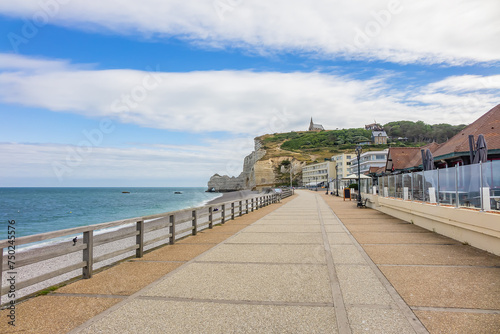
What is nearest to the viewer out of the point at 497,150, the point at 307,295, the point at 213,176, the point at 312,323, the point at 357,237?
the point at 312,323

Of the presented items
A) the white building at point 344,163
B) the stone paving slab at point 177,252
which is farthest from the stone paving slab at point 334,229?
the white building at point 344,163

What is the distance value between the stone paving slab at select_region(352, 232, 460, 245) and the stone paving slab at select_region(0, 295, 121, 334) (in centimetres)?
746

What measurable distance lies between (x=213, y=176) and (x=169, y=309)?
187 meters

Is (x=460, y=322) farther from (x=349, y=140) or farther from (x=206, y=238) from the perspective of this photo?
(x=349, y=140)

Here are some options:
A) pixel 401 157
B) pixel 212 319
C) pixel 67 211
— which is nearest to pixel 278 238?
pixel 212 319

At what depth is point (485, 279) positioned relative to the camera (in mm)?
5797

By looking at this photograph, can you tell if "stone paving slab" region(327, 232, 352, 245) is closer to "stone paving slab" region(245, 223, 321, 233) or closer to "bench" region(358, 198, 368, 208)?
"stone paving slab" region(245, 223, 321, 233)

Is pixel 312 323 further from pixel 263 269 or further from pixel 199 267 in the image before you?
pixel 199 267

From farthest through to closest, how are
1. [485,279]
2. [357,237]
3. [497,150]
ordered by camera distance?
[497,150], [357,237], [485,279]

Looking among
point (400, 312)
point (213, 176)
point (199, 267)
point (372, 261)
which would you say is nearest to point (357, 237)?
point (372, 261)

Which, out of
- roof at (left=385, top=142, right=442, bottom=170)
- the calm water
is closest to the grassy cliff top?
the calm water

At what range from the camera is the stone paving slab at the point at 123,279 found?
215 inches

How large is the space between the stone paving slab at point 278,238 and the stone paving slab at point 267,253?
2.29ft

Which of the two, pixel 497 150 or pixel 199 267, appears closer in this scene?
pixel 199 267
